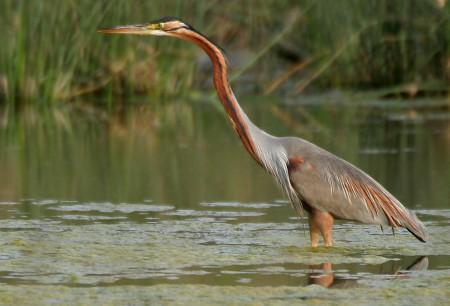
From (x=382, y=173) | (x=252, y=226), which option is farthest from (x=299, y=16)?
(x=252, y=226)

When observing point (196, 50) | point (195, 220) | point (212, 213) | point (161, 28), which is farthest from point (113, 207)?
point (196, 50)

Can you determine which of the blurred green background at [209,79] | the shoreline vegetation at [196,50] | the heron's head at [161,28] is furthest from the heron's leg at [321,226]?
the shoreline vegetation at [196,50]

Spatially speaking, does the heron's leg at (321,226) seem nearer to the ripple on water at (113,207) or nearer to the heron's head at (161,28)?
the heron's head at (161,28)

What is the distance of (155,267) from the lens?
19.4 feet

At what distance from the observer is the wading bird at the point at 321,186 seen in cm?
650

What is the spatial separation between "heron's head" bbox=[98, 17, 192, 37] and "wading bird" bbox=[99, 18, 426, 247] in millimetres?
491

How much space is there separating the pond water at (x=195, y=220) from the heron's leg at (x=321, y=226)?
73 mm

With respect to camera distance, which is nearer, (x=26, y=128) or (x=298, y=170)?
(x=298, y=170)

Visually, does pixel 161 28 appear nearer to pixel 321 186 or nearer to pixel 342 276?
pixel 321 186

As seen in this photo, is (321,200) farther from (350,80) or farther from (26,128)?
(350,80)

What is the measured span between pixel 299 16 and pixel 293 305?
35.1ft

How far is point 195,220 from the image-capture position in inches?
291

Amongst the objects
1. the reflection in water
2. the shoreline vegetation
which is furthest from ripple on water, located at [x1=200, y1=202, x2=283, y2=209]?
the shoreline vegetation

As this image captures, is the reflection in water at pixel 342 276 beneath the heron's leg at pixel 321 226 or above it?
beneath
